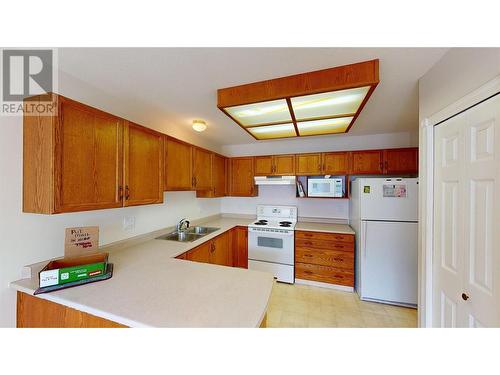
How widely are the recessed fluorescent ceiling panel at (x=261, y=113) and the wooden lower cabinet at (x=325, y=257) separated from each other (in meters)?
1.74

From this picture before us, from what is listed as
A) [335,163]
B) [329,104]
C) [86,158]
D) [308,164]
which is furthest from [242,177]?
[86,158]

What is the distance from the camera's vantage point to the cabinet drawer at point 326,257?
2.53 metres

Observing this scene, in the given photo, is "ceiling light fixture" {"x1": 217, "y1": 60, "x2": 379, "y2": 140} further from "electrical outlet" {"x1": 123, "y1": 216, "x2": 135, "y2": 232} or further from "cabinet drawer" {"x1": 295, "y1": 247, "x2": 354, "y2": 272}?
"cabinet drawer" {"x1": 295, "y1": 247, "x2": 354, "y2": 272}

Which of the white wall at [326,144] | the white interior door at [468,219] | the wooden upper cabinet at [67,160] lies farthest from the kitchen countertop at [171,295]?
the white wall at [326,144]

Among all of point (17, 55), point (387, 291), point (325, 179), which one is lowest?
point (387, 291)

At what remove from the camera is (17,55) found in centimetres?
115

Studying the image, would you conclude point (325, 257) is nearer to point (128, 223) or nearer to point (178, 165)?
point (178, 165)

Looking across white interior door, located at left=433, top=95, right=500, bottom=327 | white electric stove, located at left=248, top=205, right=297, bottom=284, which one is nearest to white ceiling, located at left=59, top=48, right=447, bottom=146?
white interior door, located at left=433, top=95, right=500, bottom=327

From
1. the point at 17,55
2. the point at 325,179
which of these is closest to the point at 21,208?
the point at 17,55

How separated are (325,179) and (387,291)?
5.44 ft

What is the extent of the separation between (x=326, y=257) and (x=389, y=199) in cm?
115

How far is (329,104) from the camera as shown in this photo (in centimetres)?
158

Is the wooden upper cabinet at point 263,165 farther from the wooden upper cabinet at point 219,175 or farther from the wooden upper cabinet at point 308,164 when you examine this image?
the wooden upper cabinet at point 219,175
